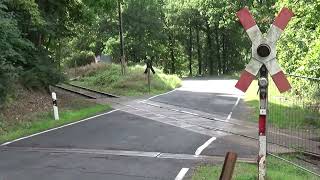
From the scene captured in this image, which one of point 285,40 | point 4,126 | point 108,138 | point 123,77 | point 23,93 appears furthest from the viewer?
point 123,77

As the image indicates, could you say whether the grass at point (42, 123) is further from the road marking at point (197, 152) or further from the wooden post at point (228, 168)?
the wooden post at point (228, 168)

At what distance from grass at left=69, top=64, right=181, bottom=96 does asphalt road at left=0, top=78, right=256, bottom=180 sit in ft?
46.9

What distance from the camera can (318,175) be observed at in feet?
34.9

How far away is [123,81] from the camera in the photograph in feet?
117

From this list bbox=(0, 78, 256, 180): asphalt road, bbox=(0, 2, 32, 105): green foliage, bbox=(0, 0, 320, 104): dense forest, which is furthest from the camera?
bbox=(0, 0, 320, 104): dense forest

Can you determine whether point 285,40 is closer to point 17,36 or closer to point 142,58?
point 17,36

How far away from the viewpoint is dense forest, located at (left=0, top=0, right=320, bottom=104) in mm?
20016

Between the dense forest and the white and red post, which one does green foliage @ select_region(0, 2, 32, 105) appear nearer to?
the dense forest

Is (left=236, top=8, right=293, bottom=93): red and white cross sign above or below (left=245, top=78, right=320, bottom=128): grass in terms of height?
above

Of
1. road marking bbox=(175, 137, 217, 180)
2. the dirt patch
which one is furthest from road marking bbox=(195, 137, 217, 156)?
the dirt patch

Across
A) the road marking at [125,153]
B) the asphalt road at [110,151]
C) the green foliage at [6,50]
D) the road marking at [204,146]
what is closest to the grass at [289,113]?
the asphalt road at [110,151]

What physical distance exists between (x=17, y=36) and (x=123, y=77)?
18.8 meters

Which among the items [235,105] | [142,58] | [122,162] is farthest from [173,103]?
[142,58]

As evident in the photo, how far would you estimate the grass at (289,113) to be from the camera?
11.0 m
